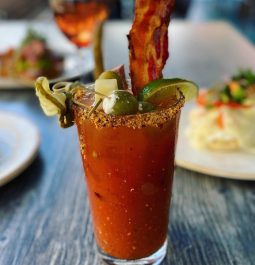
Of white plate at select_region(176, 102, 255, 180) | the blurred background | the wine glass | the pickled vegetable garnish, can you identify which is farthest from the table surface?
the blurred background

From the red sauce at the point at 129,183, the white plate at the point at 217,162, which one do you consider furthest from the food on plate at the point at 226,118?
the red sauce at the point at 129,183

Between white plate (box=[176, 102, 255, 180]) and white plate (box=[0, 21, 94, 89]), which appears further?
white plate (box=[0, 21, 94, 89])

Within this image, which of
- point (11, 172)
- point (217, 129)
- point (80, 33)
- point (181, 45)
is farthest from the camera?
point (181, 45)

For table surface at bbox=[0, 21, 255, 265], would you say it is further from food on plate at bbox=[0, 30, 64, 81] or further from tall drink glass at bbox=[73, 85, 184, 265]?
food on plate at bbox=[0, 30, 64, 81]

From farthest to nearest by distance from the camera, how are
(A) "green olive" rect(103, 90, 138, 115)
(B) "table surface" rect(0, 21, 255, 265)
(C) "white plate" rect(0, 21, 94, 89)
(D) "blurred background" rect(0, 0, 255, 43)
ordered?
1. (D) "blurred background" rect(0, 0, 255, 43)
2. (C) "white plate" rect(0, 21, 94, 89)
3. (B) "table surface" rect(0, 21, 255, 265)
4. (A) "green olive" rect(103, 90, 138, 115)

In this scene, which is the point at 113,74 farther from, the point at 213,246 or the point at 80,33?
the point at 80,33

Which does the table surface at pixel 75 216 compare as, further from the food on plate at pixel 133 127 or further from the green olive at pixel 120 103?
the green olive at pixel 120 103

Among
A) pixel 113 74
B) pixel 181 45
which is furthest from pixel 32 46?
pixel 113 74
